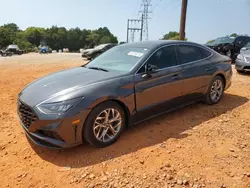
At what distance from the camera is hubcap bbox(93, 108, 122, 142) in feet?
9.84

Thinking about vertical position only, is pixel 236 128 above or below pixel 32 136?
below

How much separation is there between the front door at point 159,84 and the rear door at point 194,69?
0.18m

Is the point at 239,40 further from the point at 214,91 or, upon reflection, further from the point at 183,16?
the point at 214,91

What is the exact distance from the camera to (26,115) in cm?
294

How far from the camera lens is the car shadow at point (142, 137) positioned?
2879 mm

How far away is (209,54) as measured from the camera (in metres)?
4.70

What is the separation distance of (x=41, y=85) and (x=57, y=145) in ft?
3.42

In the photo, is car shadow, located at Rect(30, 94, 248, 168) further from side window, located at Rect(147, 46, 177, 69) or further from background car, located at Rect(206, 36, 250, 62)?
background car, located at Rect(206, 36, 250, 62)

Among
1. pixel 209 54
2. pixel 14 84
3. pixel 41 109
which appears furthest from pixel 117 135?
pixel 14 84

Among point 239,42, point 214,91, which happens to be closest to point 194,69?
point 214,91

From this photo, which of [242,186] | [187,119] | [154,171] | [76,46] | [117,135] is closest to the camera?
[242,186]

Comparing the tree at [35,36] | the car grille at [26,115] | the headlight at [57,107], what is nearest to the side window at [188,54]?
the headlight at [57,107]

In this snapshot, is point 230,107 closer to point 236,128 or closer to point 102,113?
point 236,128

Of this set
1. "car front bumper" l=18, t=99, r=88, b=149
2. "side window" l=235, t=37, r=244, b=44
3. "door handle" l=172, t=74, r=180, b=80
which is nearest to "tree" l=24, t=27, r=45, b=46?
"side window" l=235, t=37, r=244, b=44
